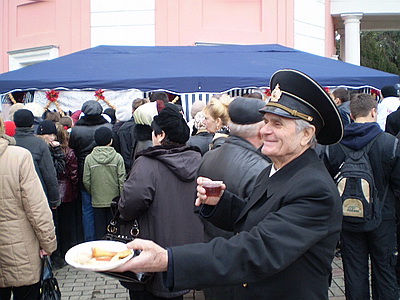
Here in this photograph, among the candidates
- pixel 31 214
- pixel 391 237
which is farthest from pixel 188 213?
pixel 391 237

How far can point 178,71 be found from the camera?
9.59m

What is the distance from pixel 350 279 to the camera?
4590 mm

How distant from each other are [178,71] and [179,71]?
0.02m

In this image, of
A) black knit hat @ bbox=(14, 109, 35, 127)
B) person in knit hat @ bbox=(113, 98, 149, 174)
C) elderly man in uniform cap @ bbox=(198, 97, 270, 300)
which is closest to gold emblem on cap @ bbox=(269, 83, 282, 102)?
elderly man in uniform cap @ bbox=(198, 97, 270, 300)

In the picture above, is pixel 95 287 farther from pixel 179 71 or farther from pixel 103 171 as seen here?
pixel 179 71

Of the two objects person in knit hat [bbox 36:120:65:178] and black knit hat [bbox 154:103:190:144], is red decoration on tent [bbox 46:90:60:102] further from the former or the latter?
black knit hat [bbox 154:103:190:144]

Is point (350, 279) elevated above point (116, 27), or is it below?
below

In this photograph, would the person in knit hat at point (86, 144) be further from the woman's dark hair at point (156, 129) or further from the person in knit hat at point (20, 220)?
the woman's dark hair at point (156, 129)

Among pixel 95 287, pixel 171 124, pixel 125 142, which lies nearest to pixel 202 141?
pixel 125 142

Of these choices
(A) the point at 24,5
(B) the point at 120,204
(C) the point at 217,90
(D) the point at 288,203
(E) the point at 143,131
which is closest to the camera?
(D) the point at 288,203

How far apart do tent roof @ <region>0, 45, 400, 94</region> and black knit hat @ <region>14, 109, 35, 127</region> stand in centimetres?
433

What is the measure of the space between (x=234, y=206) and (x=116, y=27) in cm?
1239

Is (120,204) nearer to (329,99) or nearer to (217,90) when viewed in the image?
(329,99)

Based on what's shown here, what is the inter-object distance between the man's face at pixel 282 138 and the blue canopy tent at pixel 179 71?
276 inches
